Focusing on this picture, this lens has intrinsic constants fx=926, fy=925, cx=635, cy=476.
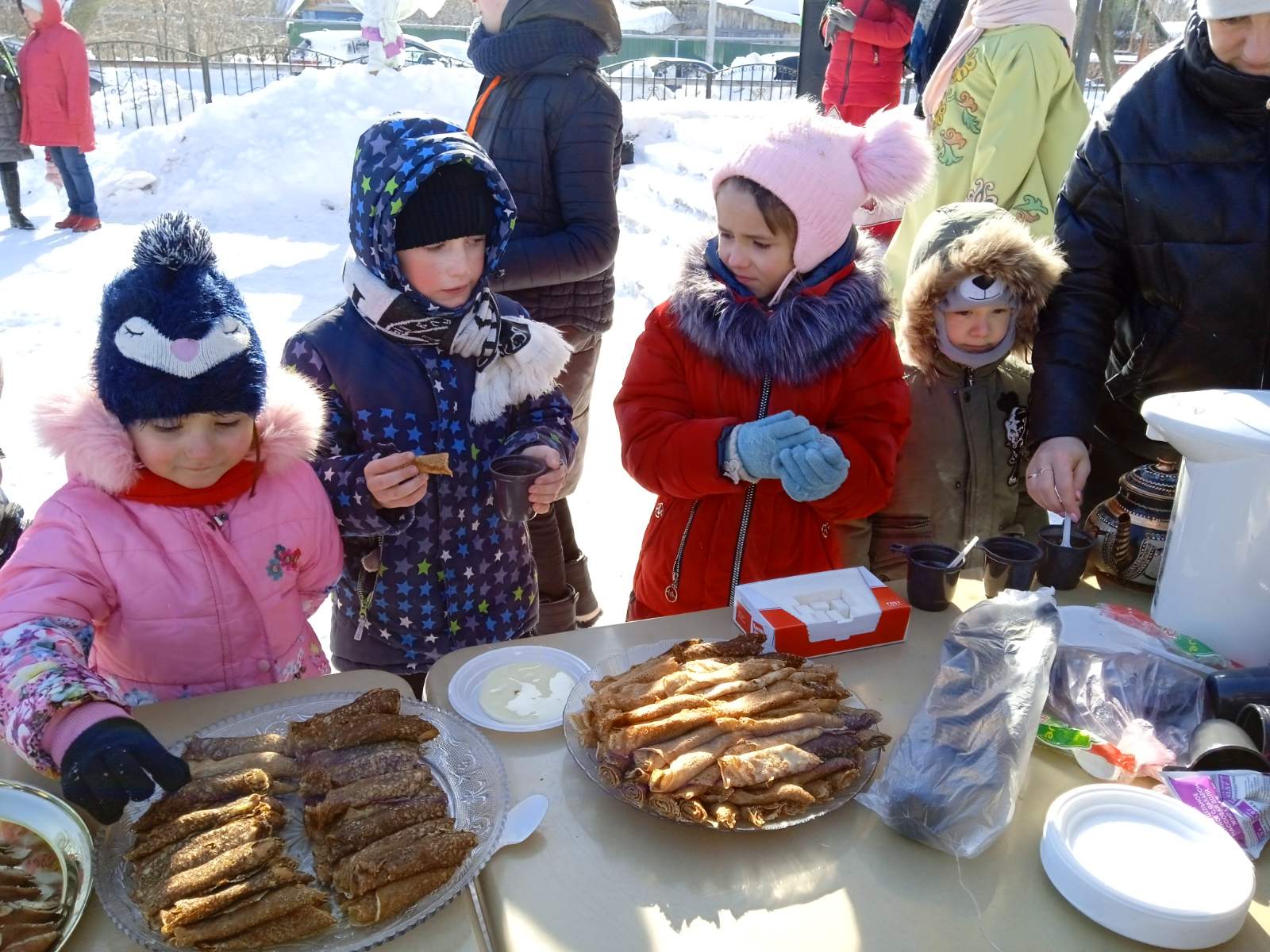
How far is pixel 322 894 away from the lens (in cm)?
123

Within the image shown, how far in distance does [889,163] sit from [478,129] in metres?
1.60

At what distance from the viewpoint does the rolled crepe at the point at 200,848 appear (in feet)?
4.08

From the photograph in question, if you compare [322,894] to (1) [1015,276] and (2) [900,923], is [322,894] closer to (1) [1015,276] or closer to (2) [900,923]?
(2) [900,923]

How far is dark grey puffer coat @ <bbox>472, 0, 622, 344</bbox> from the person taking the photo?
124 inches

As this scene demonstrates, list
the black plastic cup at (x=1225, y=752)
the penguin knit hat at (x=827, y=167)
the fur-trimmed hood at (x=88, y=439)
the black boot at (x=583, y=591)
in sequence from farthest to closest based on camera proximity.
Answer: the black boot at (x=583, y=591), the penguin knit hat at (x=827, y=167), the fur-trimmed hood at (x=88, y=439), the black plastic cup at (x=1225, y=752)

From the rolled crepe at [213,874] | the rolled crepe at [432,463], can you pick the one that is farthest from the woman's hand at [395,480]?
the rolled crepe at [213,874]

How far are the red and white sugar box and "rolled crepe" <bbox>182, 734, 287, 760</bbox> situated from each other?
0.92m

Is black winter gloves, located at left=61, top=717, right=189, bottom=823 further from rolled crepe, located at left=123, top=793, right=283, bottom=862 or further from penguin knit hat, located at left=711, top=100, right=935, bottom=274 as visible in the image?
penguin knit hat, located at left=711, top=100, right=935, bottom=274

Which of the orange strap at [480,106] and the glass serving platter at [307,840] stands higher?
the orange strap at [480,106]

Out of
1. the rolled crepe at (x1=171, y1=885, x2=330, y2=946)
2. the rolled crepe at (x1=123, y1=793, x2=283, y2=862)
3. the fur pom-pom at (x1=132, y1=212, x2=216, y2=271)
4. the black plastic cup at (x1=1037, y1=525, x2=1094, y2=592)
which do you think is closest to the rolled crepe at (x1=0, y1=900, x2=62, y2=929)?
the rolled crepe at (x1=123, y1=793, x2=283, y2=862)

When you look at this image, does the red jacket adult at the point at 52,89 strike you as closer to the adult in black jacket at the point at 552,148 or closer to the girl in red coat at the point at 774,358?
the adult in black jacket at the point at 552,148

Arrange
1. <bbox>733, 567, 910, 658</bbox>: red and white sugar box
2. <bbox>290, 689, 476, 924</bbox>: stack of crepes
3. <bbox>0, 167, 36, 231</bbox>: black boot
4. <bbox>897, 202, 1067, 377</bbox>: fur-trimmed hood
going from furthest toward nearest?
<bbox>0, 167, 36, 231</bbox>: black boot, <bbox>897, 202, 1067, 377</bbox>: fur-trimmed hood, <bbox>733, 567, 910, 658</bbox>: red and white sugar box, <bbox>290, 689, 476, 924</bbox>: stack of crepes

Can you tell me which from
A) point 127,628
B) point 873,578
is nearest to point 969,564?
point 873,578

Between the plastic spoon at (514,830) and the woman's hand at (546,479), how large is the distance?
2.43ft
